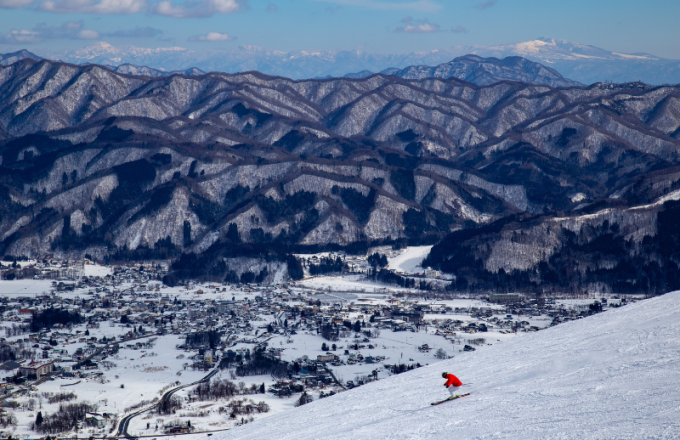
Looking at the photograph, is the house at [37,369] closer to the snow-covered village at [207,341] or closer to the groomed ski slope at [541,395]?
the snow-covered village at [207,341]

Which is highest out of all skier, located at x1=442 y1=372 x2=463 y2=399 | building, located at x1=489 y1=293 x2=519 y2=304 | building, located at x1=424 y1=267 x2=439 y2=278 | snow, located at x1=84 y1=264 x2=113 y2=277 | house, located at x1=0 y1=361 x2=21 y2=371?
skier, located at x1=442 y1=372 x2=463 y2=399

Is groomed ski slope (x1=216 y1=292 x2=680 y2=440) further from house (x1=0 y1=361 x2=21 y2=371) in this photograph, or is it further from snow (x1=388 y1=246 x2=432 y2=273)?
snow (x1=388 y1=246 x2=432 y2=273)

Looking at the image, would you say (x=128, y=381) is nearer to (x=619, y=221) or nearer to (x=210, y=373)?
(x=210, y=373)

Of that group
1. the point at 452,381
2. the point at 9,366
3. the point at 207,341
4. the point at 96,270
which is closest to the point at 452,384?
the point at 452,381

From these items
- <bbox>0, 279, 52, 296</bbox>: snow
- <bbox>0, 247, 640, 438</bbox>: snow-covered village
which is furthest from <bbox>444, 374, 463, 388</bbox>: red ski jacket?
<bbox>0, 279, 52, 296</bbox>: snow

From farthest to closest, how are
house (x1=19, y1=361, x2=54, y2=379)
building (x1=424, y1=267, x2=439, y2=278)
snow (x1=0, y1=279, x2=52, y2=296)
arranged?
building (x1=424, y1=267, x2=439, y2=278) < snow (x1=0, y1=279, x2=52, y2=296) < house (x1=19, y1=361, x2=54, y2=379)

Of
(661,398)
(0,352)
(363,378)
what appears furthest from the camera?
(0,352)

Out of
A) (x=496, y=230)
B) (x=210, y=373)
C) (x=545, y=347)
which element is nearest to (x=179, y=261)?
(x=496, y=230)
